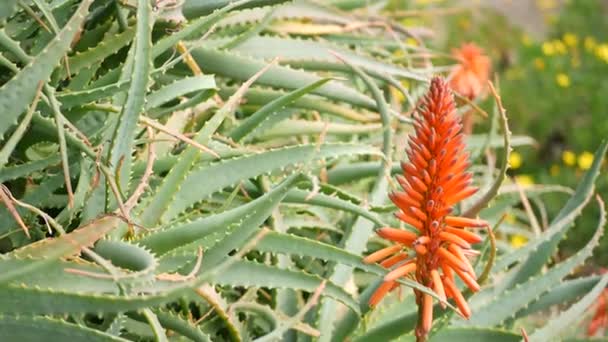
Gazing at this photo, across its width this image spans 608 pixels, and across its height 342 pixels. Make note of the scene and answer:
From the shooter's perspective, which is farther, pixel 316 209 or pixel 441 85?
pixel 316 209

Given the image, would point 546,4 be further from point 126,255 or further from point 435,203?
point 126,255

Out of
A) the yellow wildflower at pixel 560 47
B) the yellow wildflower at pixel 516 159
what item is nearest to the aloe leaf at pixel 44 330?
the yellow wildflower at pixel 516 159

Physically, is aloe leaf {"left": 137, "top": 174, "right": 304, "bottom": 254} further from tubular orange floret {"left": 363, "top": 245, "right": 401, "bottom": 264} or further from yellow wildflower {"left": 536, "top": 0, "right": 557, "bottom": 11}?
yellow wildflower {"left": 536, "top": 0, "right": 557, "bottom": 11}

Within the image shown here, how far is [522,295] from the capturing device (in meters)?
1.25

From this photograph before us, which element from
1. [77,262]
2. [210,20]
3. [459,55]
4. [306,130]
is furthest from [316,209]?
[459,55]

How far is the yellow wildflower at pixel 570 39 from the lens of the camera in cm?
423

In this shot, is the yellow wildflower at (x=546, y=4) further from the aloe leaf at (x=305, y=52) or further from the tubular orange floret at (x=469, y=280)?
the tubular orange floret at (x=469, y=280)

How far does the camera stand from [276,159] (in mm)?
1124

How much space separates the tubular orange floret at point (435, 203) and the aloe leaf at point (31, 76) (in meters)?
0.33

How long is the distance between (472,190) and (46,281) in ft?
1.34

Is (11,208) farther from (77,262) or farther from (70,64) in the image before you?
(70,64)

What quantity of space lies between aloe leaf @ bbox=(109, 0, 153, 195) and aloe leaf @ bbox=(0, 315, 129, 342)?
0.19 meters

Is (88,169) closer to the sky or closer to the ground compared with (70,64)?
closer to the ground

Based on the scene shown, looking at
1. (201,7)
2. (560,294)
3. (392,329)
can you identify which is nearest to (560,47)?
(560,294)
